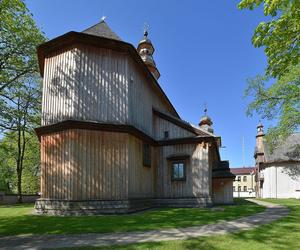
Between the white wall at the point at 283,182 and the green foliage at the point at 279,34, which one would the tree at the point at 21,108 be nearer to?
the green foliage at the point at 279,34

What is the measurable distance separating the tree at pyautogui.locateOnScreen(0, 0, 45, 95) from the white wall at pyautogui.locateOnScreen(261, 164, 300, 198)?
1426 inches

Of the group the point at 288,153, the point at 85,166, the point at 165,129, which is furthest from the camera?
the point at 288,153

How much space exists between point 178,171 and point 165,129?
312 centimetres

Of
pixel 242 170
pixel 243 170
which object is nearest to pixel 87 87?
pixel 243 170

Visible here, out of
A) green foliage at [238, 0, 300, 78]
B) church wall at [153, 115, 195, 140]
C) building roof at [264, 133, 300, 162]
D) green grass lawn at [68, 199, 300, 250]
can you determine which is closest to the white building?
building roof at [264, 133, 300, 162]

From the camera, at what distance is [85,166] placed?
1578 centimetres

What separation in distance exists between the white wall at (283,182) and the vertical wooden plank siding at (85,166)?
35074 mm

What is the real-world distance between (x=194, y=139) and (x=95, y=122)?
25.1 ft

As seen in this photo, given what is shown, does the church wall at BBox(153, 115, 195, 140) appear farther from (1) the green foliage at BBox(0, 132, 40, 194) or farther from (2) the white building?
(1) the green foliage at BBox(0, 132, 40, 194)

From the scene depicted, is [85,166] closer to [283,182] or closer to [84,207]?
[84,207]

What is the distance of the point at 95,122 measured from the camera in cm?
1620

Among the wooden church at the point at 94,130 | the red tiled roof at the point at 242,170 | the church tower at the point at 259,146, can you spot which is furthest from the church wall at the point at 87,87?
the red tiled roof at the point at 242,170

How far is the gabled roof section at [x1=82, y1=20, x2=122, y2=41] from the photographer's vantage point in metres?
17.9

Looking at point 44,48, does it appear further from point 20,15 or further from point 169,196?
point 169,196
